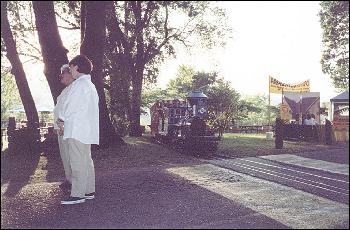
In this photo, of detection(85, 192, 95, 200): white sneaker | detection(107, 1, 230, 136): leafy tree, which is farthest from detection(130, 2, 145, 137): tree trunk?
detection(85, 192, 95, 200): white sneaker

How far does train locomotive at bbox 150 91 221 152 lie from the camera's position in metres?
12.2

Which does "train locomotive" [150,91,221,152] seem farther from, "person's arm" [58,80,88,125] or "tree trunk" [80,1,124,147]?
"person's arm" [58,80,88,125]

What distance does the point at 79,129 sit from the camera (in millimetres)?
4383

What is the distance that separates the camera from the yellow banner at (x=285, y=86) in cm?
2122

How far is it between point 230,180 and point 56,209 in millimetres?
3293

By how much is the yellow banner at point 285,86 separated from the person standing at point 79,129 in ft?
58.9

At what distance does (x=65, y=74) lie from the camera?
5160 mm

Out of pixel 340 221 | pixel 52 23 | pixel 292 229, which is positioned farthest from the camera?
pixel 52 23

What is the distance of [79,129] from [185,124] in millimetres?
9106

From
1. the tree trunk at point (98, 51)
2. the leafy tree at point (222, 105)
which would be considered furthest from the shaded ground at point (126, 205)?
the leafy tree at point (222, 105)

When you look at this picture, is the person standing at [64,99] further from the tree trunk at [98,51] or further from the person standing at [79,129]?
the tree trunk at [98,51]

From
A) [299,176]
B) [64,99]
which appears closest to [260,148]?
[299,176]

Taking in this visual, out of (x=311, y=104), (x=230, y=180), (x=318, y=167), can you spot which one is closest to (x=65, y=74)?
(x=230, y=180)

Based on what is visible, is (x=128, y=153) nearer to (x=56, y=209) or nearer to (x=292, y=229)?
(x=56, y=209)
